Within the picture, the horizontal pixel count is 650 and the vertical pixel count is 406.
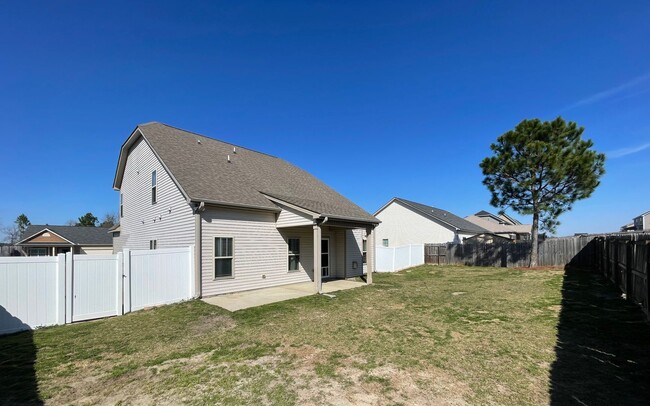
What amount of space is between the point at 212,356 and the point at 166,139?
11108mm

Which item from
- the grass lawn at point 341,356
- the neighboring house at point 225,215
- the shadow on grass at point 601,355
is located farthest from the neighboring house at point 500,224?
the grass lawn at point 341,356

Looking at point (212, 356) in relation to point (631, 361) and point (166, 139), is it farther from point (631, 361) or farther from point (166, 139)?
point (166, 139)

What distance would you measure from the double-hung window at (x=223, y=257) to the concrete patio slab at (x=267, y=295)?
2.50 ft

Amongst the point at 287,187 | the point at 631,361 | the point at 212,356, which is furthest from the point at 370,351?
the point at 287,187

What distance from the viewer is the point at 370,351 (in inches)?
235

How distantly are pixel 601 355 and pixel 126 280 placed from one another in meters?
10.6

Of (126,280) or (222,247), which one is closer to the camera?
(126,280)

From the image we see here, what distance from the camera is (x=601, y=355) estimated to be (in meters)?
5.61

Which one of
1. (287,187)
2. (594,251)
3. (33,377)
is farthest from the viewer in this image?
(594,251)

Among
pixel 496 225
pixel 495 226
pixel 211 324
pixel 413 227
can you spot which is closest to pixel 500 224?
pixel 496 225

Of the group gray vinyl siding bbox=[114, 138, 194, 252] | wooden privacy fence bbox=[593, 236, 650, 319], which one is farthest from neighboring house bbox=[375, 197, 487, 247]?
gray vinyl siding bbox=[114, 138, 194, 252]

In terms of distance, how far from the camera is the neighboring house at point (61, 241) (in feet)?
109

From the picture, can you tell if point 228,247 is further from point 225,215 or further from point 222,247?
point 225,215

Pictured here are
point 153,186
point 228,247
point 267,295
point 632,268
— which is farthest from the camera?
point 153,186
